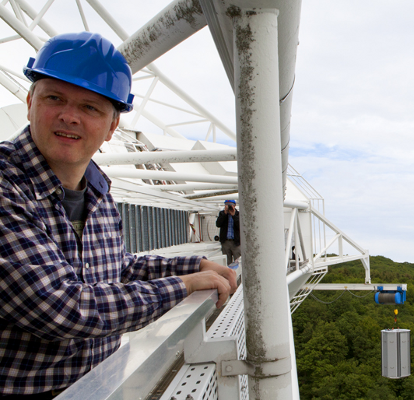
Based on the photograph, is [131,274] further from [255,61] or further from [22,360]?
[255,61]

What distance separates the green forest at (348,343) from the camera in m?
31.0

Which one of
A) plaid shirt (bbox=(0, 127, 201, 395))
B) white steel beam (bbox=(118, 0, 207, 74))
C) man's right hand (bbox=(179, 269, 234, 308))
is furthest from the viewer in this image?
white steel beam (bbox=(118, 0, 207, 74))

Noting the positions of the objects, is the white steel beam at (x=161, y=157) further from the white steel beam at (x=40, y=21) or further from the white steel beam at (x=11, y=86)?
the white steel beam at (x=11, y=86)

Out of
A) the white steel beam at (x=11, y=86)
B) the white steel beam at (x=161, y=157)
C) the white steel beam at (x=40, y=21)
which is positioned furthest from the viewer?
the white steel beam at (x=11, y=86)

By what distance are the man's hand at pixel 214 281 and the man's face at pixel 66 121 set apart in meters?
0.61

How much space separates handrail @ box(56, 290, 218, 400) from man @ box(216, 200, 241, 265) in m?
8.47

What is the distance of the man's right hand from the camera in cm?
153

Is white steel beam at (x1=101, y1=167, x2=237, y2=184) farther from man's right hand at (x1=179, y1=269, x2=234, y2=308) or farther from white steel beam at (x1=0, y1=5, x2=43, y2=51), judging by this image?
man's right hand at (x1=179, y1=269, x2=234, y2=308)

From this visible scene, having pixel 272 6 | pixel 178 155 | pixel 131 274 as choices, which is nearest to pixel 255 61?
pixel 272 6

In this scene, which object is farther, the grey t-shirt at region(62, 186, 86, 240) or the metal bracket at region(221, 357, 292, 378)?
the metal bracket at region(221, 357, 292, 378)

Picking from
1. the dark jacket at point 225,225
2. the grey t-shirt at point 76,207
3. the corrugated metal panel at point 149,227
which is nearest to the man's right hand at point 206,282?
the grey t-shirt at point 76,207

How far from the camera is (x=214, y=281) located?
162cm

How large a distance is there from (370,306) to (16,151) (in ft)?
140

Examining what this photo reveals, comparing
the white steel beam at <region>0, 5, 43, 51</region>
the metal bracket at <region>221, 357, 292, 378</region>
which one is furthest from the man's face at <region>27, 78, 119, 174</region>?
the white steel beam at <region>0, 5, 43, 51</region>
